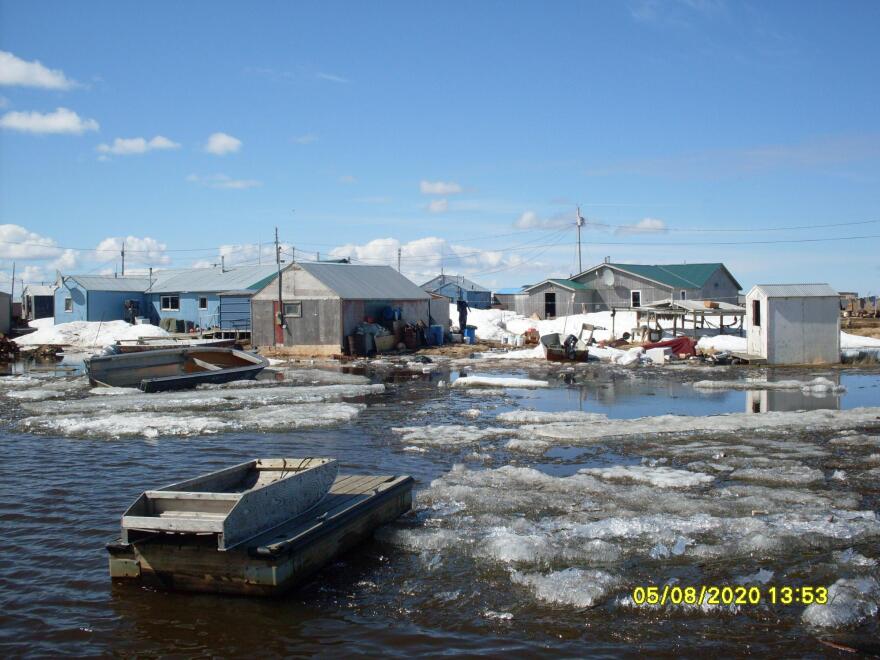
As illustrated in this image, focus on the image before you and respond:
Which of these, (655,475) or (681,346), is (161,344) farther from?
(655,475)

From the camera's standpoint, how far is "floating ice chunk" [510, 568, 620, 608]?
7352mm

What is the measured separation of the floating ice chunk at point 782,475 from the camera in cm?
1124

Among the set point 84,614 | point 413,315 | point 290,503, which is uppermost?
point 413,315

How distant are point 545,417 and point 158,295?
132 ft

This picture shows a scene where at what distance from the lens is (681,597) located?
736 cm

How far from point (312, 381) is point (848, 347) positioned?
24.4 meters

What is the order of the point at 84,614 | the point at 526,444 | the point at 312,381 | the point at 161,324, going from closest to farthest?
the point at 84,614, the point at 526,444, the point at 312,381, the point at 161,324

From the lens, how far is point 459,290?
223ft

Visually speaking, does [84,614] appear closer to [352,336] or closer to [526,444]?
[526,444]

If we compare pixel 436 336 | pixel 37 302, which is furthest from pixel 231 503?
pixel 37 302

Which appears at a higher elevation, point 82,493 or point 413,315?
point 413,315

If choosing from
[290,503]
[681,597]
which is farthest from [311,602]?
[681,597]

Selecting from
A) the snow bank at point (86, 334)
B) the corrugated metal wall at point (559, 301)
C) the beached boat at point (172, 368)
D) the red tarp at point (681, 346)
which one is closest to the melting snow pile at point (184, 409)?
the beached boat at point (172, 368)

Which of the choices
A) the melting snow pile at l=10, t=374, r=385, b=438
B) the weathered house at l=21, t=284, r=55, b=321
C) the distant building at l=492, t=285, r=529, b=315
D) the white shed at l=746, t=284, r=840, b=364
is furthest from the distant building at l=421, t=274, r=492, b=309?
the melting snow pile at l=10, t=374, r=385, b=438
